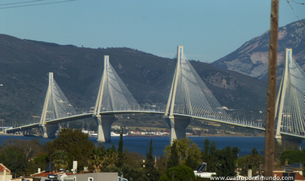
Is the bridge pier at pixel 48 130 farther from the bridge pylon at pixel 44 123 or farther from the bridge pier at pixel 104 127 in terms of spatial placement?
the bridge pier at pixel 104 127

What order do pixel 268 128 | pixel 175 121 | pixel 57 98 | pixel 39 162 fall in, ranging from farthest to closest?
pixel 57 98, pixel 175 121, pixel 39 162, pixel 268 128

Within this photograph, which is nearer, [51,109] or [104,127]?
[104,127]

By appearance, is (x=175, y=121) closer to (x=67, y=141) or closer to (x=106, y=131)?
(x=106, y=131)

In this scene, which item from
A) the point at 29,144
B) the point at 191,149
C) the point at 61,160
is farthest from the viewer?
the point at 29,144

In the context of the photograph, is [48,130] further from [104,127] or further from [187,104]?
[187,104]

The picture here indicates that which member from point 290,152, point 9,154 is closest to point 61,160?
point 9,154

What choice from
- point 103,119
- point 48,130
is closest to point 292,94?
point 103,119

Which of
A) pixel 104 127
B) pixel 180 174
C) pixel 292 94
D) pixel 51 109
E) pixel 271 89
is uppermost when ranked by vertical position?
pixel 51 109

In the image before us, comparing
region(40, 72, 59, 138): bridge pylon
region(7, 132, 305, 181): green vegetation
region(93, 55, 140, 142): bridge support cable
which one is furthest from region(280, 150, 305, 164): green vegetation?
region(40, 72, 59, 138): bridge pylon

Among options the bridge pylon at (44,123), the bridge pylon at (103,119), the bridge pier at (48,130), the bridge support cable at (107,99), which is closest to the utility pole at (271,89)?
the bridge support cable at (107,99)

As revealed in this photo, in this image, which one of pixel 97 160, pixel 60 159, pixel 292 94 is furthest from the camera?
pixel 292 94

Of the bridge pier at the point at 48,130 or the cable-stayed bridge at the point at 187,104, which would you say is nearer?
the cable-stayed bridge at the point at 187,104
